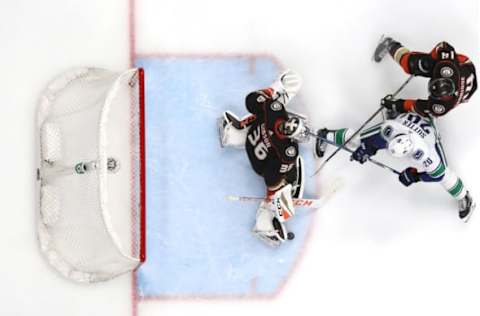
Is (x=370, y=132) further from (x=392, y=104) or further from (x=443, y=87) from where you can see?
(x=443, y=87)

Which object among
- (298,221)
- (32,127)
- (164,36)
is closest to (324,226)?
(298,221)

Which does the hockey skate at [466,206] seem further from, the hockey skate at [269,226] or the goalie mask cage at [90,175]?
the goalie mask cage at [90,175]

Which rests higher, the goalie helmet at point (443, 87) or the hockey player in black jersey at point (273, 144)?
the goalie helmet at point (443, 87)

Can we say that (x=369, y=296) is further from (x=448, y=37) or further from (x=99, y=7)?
(x=99, y=7)

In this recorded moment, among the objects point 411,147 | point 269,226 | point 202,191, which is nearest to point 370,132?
point 411,147

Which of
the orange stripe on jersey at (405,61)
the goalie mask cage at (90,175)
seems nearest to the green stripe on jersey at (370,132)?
the orange stripe on jersey at (405,61)

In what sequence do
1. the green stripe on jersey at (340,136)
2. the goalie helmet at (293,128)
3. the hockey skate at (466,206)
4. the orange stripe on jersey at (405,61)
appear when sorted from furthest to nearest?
Result: the hockey skate at (466,206) → the green stripe on jersey at (340,136) → the orange stripe on jersey at (405,61) → the goalie helmet at (293,128)

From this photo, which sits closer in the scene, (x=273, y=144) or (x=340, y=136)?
(x=273, y=144)
